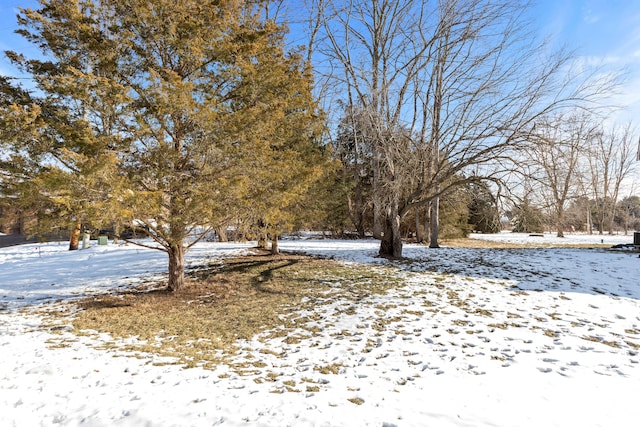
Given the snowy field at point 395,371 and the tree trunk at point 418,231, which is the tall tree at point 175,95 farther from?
the tree trunk at point 418,231

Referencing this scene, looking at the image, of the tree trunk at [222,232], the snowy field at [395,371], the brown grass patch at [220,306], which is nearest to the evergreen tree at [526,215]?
the snowy field at [395,371]

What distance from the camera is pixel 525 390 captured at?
325 centimetres

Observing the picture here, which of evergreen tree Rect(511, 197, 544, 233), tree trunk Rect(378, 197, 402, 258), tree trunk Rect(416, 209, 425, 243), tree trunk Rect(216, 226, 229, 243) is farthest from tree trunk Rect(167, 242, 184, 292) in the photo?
tree trunk Rect(416, 209, 425, 243)

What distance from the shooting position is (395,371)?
3730 mm

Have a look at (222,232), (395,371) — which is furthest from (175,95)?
(222,232)

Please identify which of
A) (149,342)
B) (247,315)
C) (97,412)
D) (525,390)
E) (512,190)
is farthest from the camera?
(512,190)

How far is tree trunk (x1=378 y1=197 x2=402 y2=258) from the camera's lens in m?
11.1

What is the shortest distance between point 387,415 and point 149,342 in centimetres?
358

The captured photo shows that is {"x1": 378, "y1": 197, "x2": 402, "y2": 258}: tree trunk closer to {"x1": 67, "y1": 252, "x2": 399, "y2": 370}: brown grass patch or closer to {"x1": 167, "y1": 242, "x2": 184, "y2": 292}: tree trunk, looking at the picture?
{"x1": 67, "y1": 252, "x2": 399, "y2": 370}: brown grass patch

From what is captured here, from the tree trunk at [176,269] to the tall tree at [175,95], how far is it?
96cm

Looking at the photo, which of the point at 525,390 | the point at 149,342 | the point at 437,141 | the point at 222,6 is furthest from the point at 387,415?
the point at 437,141

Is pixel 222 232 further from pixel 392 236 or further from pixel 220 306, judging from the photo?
pixel 392 236

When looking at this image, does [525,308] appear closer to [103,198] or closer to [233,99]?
[233,99]

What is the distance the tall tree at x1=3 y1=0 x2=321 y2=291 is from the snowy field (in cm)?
252
